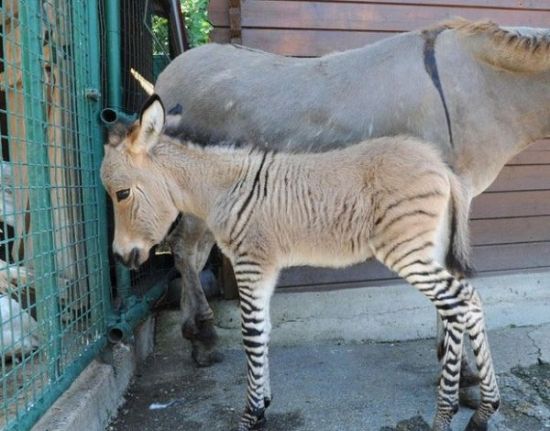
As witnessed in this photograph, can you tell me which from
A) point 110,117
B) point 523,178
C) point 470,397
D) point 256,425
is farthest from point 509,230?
point 110,117

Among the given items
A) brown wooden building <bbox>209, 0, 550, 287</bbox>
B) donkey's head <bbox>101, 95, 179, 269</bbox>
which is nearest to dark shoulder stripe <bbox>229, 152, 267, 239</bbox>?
donkey's head <bbox>101, 95, 179, 269</bbox>

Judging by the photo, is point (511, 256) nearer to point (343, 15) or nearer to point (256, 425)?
point (343, 15)

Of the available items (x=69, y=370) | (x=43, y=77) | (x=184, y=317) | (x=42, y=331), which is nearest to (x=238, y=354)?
(x=184, y=317)

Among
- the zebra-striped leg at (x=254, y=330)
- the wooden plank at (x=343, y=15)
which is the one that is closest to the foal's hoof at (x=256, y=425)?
the zebra-striped leg at (x=254, y=330)

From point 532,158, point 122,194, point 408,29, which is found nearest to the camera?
point 122,194

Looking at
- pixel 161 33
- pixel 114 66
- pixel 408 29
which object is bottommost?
pixel 114 66

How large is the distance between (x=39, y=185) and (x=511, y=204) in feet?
13.0

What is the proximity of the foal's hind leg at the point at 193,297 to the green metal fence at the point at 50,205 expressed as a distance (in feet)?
2.33

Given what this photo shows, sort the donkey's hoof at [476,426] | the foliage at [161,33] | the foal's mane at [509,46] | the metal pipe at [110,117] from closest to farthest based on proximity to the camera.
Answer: the donkey's hoof at [476,426] < the foal's mane at [509,46] < the metal pipe at [110,117] < the foliage at [161,33]

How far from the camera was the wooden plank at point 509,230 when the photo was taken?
4543mm

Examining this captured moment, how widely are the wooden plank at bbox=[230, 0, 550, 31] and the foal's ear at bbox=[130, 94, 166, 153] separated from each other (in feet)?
5.11

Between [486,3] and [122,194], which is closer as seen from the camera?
[122,194]

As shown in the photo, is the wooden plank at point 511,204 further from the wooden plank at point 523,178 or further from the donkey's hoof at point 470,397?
the donkey's hoof at point 470,397

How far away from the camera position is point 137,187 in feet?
9.64
